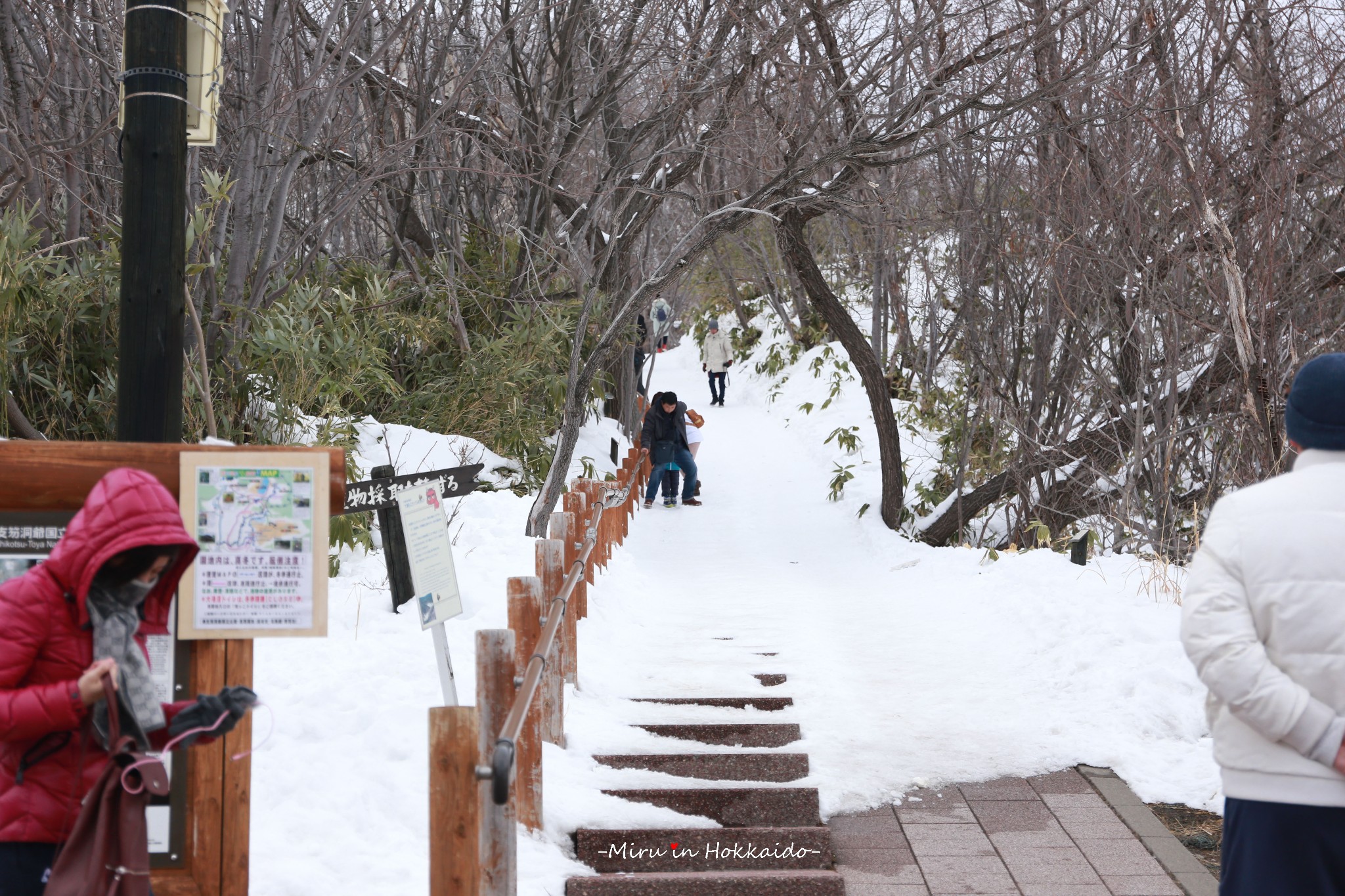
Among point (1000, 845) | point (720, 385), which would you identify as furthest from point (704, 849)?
point (720, 385)

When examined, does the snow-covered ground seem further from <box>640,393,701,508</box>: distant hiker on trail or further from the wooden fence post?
<box>640,393,701,508</box>: distant hiker on trail

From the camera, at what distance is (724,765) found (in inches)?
192

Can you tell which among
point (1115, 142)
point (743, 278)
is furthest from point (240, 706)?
point (743, 278)

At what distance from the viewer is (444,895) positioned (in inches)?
112

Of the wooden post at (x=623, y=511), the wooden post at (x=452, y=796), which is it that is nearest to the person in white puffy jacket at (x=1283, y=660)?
the wooden post at (x=452, y=796)

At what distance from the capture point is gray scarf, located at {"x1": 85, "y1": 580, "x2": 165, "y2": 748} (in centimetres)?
234

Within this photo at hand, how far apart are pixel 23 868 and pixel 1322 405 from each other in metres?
3.00

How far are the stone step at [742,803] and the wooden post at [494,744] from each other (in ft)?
4.06

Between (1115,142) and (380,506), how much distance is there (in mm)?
7347

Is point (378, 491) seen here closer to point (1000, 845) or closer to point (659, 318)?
point (1000, 845)

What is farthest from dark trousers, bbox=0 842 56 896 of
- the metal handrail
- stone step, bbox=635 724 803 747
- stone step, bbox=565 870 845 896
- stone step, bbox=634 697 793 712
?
stone step, bbox=634 697 793 712

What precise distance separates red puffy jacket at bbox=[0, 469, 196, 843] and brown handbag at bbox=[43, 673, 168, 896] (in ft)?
0.30

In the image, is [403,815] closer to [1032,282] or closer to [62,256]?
[62,256]

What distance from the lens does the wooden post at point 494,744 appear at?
123 inches
